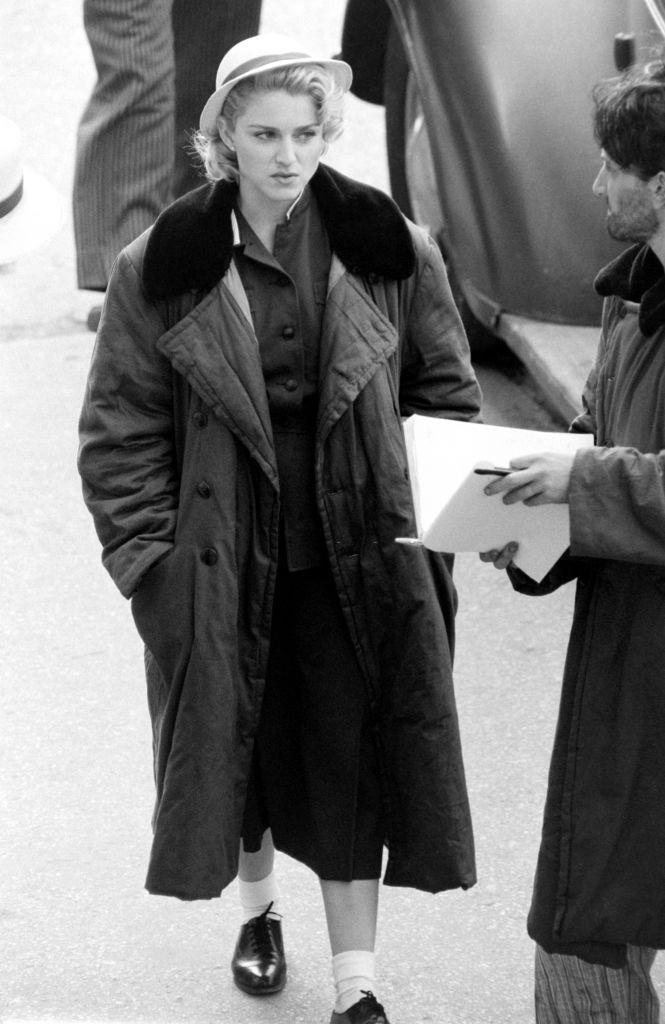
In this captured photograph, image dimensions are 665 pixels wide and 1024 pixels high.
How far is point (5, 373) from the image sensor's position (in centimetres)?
661

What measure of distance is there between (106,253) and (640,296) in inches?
109

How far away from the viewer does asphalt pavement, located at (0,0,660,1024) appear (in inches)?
139

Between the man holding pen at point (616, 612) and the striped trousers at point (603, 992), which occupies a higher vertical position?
the man holding pen at point (616, 612)

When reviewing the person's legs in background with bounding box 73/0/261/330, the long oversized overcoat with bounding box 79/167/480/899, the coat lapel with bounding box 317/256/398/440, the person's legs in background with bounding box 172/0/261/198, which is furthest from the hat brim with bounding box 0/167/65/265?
the person's legs in background with bounding box 172/0/261/198

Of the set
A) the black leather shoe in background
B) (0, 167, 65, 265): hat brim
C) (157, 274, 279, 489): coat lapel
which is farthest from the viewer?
the black leather shoe in background

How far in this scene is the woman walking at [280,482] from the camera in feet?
10.0

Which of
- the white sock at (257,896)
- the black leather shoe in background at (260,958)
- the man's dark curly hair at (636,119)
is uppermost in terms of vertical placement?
the man's dark curly hair at (636,119)

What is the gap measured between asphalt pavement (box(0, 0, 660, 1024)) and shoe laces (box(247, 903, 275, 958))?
0.09 metres

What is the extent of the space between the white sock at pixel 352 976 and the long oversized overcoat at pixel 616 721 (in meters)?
0.52

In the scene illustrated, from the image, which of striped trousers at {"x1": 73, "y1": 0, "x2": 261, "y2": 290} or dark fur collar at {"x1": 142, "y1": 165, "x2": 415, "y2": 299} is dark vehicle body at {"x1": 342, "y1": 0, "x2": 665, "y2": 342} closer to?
striped trousers at {"x1": 73, "y1": 0, "x2": 261, "y2": 290}

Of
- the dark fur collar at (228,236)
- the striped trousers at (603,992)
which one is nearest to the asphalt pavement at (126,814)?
the dark fur collar at (228,236)

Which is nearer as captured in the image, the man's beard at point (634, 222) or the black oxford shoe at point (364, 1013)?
the man's beard at point (634, 222)

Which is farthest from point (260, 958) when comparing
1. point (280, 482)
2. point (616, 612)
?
point (616, 612)

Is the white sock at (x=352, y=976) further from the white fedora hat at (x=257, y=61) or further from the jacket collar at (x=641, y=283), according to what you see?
the white fedora hat at (x=257, y=61)
